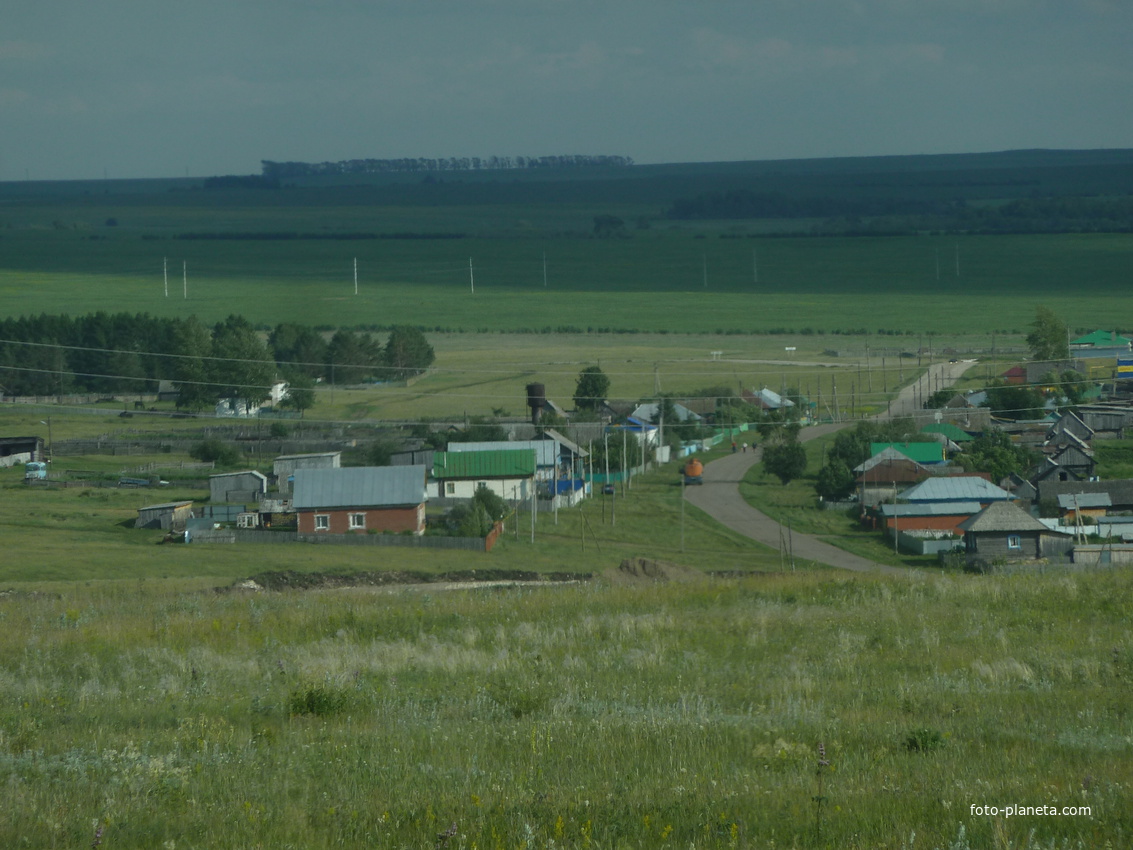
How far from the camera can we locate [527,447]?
34.1 metres

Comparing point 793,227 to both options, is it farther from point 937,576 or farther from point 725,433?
point 937,576

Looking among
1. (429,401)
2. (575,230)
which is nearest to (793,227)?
(575,230)

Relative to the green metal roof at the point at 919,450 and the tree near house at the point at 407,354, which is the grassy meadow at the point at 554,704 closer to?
the green metal roof at the point at 919,450

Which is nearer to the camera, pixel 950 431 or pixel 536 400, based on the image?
pixel 950 431

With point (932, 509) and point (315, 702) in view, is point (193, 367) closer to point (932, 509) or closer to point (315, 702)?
point (932, 509)

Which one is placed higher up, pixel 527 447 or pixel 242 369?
pixel 242 369

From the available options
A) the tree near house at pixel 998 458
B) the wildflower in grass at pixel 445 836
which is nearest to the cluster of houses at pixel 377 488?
the tree near house at pixel 998 458

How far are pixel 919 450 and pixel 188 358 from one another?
33.2 meters

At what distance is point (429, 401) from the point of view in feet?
163

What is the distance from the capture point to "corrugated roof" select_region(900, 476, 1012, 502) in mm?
27609

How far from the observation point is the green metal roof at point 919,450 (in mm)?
32844

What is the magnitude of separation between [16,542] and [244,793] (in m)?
21.4

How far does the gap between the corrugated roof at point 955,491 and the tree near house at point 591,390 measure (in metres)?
19.0

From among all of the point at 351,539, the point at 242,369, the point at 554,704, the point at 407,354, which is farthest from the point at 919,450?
the point at 407,354
